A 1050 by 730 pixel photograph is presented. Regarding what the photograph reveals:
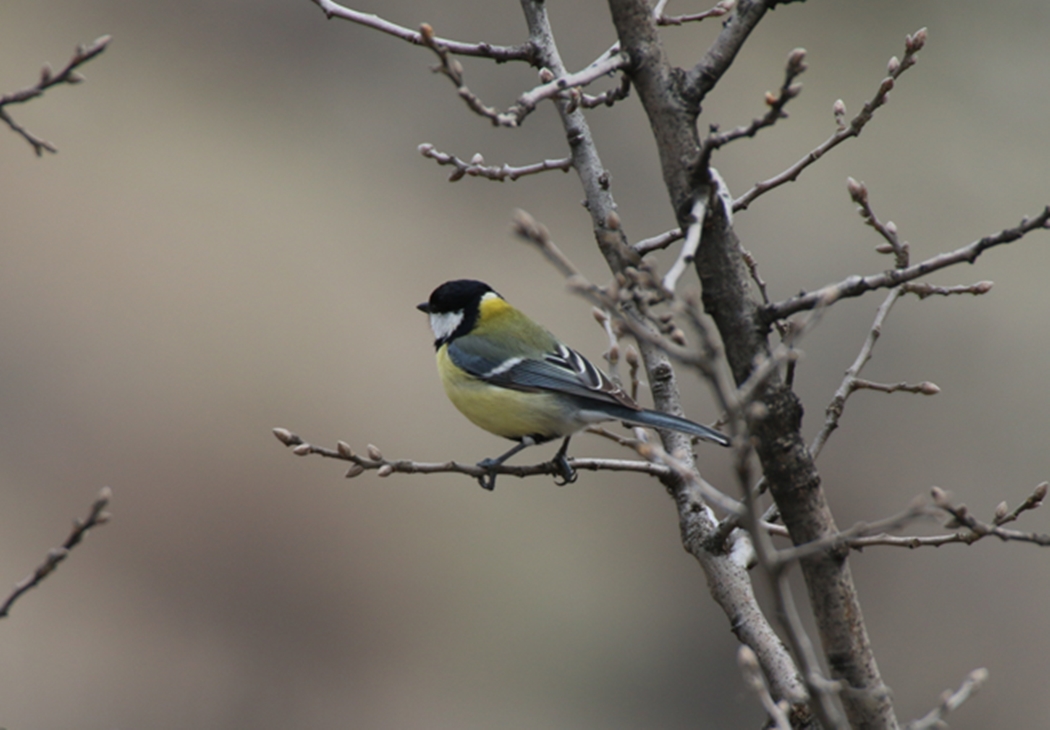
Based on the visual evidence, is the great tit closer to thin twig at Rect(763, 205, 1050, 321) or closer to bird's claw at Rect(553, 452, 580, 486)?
bird's claw at Rect(553, 452, 580, 486)

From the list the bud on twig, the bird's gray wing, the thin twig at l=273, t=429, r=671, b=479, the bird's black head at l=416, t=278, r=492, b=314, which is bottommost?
→ the thin twig at l=273, t=429, r=671, b=479

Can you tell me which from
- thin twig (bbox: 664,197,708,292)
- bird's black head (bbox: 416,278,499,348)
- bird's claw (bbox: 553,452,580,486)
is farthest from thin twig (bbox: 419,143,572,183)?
bird's black head (bbox: 416,278,499,348)

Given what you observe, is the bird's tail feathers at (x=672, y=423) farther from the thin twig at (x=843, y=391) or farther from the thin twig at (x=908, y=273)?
the thin twig at (x=908, y=273)

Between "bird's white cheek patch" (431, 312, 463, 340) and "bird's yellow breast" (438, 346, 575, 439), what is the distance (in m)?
0.37

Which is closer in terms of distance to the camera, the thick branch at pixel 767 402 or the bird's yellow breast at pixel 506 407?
the thick branch at pixel 767 402

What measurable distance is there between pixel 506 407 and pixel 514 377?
0.16 meters

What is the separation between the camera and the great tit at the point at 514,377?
374 cm

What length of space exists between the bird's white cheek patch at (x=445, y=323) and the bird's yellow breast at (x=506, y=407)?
37cm

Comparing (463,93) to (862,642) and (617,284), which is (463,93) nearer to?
(617,284)

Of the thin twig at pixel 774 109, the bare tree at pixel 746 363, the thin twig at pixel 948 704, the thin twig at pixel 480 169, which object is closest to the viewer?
the bare tree at pixel 746 363

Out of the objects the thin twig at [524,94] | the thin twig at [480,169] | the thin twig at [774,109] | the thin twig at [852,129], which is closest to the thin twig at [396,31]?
the thin twig at [480,169]

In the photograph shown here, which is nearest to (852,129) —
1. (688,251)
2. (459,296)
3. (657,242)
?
(657,242)

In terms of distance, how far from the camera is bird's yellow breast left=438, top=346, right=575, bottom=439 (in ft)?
12.4

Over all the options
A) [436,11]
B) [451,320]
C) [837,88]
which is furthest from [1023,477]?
[436,11]
